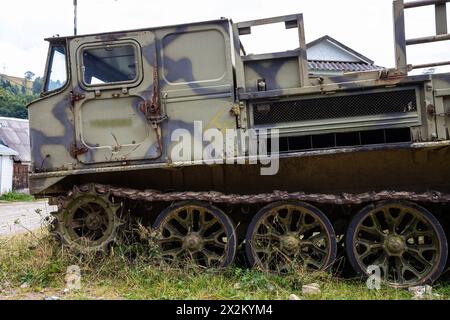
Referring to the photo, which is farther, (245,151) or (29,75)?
(29,75)

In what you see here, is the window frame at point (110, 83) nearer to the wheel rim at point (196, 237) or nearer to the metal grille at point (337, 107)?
the metal grille at point (337, 107)

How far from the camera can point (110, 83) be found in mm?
5988

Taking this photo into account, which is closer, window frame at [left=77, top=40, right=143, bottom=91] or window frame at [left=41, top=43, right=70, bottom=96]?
window frame at [left=77, top=40, right=143, bottom=91]

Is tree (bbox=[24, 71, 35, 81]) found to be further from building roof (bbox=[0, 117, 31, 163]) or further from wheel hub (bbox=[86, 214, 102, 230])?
wheel hub (bbox=[86, 214, 102, 230])

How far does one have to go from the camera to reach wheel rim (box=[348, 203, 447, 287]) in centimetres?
536

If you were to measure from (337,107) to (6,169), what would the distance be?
25.0 meters

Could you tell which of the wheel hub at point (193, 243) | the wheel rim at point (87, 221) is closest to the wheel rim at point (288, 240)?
the wheel hub at point (193, 243)

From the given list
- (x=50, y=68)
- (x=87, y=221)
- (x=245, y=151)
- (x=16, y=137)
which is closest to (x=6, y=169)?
(x=16, y=137)

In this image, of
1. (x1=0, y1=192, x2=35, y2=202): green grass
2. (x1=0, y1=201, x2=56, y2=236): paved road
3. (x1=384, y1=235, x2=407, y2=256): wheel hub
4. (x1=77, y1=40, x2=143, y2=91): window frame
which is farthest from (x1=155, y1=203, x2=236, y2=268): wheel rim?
(x1=0, y1=192, x2=35, y2=202): green grass

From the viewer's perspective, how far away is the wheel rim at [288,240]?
5.54 meters

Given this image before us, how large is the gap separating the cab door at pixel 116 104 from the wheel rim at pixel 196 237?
81cm

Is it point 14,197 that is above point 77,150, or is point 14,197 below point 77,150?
below

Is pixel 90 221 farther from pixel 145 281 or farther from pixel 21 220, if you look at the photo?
pixel 21 220

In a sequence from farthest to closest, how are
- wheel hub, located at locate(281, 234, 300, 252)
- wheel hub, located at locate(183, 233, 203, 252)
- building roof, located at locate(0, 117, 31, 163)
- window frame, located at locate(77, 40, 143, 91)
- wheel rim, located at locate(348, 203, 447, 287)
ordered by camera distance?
building roof, located at locate(0, 117, 31, 163) < window frame, located at locate(77, 40, 143, 91) < wheel hub, located at locate(183, 233, 203, 252) < wheel hub, located at locate(281, 234, 300, 252) < wheel rim, located at locate(348, 203, 447, 287)
